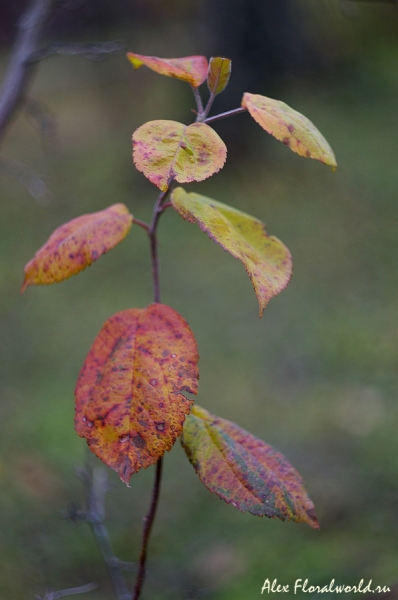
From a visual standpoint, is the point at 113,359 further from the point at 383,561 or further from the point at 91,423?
the point at 383,561

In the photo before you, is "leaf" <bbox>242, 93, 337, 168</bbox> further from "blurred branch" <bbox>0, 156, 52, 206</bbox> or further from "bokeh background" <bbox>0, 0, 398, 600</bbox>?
"blurred branch" <bbox>0, 156, 52, 206</bbox>

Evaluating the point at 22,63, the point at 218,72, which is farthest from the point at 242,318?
the point at 218,72

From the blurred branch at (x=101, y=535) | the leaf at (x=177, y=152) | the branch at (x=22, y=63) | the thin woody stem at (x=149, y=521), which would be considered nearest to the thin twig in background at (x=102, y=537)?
the blurred branch at (x=101, y=535)

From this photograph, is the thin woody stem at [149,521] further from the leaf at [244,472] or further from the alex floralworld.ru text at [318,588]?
the alex floralworld.ru text at [318,588]

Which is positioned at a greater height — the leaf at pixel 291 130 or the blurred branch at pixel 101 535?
the leaf at pixel 291 130

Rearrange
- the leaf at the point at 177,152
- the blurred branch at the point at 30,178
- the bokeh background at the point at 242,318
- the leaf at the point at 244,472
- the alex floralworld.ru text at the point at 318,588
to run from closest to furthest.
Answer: the leaf at the point at 177,152, the leaf at the point at 244,472, the alex floralworld.ru text at the point at 318,588, the bokeh background at the point at 242,318, the blurred branch at the point at 30,178

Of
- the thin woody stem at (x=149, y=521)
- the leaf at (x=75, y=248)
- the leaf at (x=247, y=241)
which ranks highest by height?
the leaf at (x=247, y=241)

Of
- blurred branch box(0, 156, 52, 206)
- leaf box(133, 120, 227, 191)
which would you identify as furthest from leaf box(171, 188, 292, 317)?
blurred branch box(0, 156, 52, 206)
